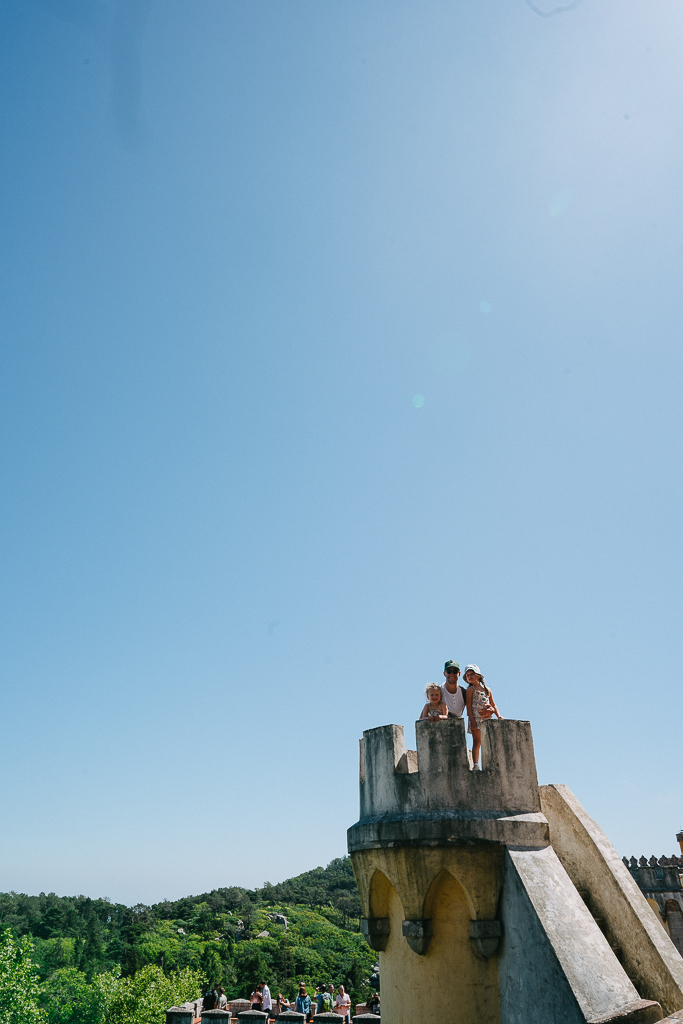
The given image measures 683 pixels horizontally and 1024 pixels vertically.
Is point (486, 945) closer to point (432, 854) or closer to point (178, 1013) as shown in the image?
point (432, 854)

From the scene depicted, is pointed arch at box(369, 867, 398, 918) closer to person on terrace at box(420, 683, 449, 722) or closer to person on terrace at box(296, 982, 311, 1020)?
person on terrace at box(420, 683, 449, 722)

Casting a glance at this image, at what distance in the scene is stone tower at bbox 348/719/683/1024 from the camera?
500cm

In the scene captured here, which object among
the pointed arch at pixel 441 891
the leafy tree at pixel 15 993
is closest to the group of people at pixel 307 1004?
the pointed arch at pixel 441 891

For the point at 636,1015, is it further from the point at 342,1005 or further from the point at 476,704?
the point at 342,1005

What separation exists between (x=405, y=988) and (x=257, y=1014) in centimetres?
1305

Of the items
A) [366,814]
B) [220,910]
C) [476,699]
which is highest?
[476,699]

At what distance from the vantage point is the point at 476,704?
6.48m

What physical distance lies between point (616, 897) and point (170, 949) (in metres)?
83.4

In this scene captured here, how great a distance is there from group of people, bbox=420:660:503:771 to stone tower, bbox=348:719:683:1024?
1.98 feet

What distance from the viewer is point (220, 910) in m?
86.1

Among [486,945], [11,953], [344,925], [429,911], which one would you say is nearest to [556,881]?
[486,945]

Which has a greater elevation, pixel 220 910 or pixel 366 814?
pixel 366 814

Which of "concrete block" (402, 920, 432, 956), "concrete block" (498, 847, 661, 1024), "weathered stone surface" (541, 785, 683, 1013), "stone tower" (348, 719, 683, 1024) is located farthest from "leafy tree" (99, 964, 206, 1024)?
"concrete block" (498, 847, 661, 1024)

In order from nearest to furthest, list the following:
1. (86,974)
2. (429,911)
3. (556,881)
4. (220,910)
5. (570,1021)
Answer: (570,1021) < (556,881) < (429,911) < (86,974) < (220,910)
